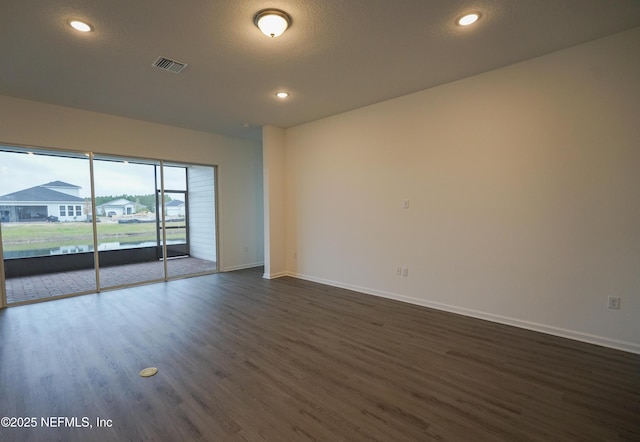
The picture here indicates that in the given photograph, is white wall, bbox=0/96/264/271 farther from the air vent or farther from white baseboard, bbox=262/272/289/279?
the air vent

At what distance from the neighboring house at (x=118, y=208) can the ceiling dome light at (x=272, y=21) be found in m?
4.38

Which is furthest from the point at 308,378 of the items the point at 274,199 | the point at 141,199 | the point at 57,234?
the point at 141,199

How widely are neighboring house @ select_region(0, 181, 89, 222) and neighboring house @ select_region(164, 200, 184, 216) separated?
137 cm

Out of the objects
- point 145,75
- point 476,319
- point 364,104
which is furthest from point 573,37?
point 145,75

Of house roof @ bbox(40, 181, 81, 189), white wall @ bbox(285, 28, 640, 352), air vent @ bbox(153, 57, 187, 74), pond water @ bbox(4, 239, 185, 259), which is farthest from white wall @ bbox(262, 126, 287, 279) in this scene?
house roof @ bbox(40, 181, 81, 189)

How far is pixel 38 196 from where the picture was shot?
4711mm

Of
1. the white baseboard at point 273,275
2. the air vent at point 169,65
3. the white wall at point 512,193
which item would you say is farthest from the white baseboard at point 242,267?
the air vent at point 169,65

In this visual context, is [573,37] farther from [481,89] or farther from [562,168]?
[562,168]

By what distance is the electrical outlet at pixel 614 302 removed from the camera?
2.64m

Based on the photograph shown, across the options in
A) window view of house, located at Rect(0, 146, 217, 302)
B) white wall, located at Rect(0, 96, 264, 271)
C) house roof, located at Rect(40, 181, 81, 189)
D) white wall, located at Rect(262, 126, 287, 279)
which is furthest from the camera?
white wall, located at Rect(262, 126, 287, 279)

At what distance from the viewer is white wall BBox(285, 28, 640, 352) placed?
103 inches

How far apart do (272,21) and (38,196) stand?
16.7 ft

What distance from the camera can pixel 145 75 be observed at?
320 cm

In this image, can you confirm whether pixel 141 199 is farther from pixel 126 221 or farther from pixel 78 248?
pixel 78 248
